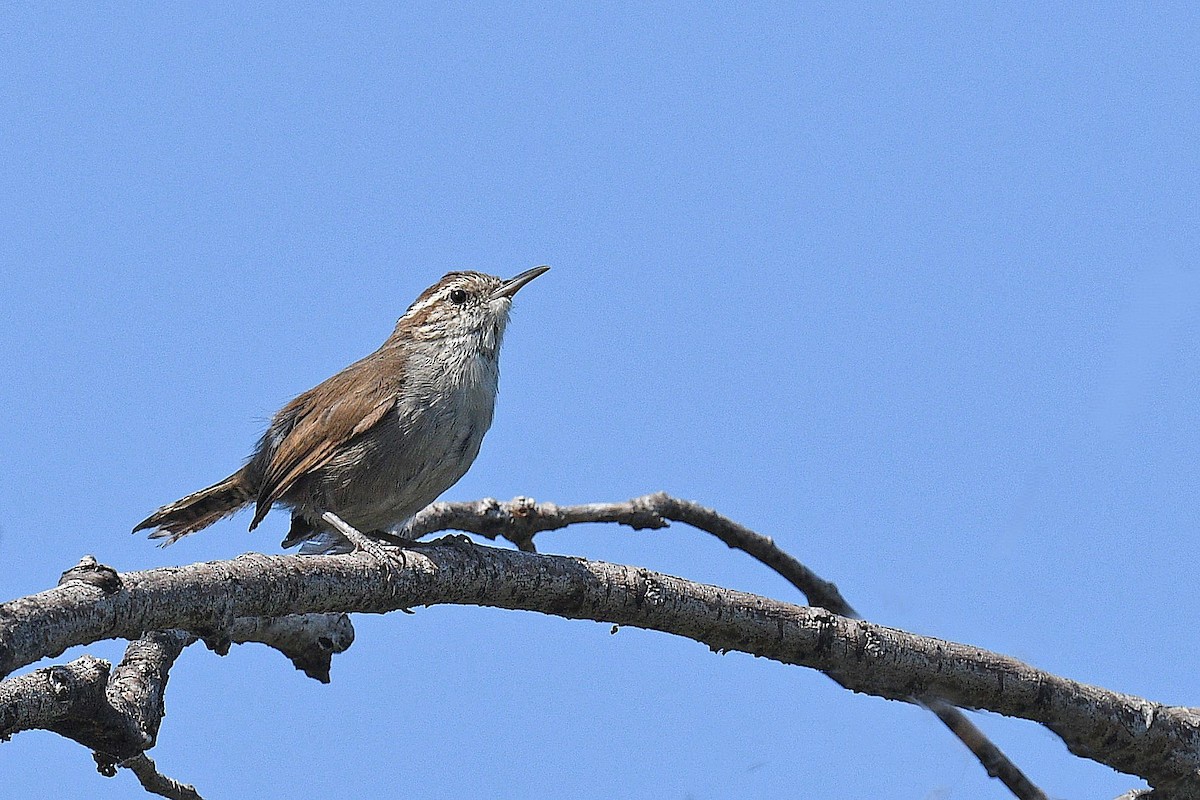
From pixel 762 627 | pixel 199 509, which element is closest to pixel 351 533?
pixel 199 509

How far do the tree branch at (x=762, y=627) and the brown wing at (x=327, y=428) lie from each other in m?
1.35

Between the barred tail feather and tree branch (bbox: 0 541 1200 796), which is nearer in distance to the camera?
tree branch (bbox: 0 541 1200 796)

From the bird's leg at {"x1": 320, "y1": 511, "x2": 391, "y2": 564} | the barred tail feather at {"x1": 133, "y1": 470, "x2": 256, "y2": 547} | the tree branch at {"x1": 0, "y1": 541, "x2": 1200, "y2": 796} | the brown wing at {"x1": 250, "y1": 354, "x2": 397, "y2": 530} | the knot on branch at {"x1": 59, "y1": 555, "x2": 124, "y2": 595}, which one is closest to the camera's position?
the knot on branch at {"x1": 59, "y1": 555, "x2": 124, "y2": 595}

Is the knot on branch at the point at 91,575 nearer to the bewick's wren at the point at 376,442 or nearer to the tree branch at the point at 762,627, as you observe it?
the tree branch at the point at 762,627

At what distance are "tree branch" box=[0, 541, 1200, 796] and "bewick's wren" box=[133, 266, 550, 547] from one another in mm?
1114

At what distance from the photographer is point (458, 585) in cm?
527

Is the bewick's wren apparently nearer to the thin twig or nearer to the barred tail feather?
the barred tail feather

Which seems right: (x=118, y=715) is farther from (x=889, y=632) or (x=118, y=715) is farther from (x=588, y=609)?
(x=889, y=632)

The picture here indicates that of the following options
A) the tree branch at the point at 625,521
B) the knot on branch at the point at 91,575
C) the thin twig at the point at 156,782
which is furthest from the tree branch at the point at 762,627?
the tree branch at the point at 625,521

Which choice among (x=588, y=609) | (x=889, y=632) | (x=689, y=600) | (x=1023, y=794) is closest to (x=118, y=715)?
(x=588, y=609)

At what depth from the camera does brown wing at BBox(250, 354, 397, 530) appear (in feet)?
22.6

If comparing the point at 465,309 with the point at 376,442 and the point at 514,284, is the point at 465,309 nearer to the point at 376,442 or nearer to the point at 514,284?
the point at 514,284

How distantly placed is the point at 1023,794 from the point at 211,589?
400 cm

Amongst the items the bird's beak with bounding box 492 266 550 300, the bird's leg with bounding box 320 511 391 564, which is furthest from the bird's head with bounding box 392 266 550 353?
the bird's leg with bounding box 320 511 391 564
